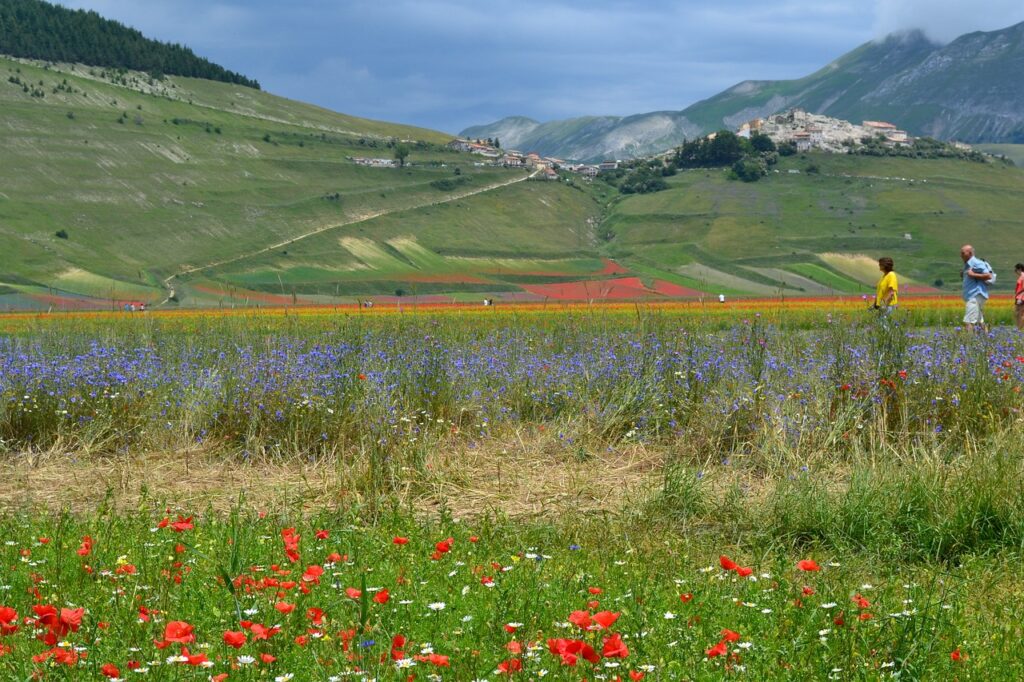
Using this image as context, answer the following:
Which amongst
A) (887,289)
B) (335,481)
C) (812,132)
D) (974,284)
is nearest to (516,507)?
(335,481)

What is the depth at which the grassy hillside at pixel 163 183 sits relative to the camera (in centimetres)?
8838

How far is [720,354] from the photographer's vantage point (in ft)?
33.0

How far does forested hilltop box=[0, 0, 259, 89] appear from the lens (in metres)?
166

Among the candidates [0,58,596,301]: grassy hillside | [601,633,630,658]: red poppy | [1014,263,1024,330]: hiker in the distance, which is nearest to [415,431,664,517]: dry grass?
[601,633,630,658]: red poppy

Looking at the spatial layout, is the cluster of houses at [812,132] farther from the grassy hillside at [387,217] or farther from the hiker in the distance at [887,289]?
the hiker in the distance at [887,289]

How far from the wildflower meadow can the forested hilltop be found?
179 metres

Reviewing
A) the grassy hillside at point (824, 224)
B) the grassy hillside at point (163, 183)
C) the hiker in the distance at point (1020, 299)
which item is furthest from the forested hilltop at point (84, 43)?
the hiker in the distance at point (1020, 299)

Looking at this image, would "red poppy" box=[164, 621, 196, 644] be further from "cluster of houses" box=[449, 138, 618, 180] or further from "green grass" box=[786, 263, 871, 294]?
"cluster of houses" box=[449, 138, 618, 180]

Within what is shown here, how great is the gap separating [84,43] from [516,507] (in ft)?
635

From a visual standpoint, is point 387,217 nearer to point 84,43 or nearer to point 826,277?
point 826,277

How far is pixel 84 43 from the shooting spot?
175000 mm

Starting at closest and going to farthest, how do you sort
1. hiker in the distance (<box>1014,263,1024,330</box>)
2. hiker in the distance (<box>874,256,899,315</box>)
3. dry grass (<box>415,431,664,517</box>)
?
1. dry grass (<box>415,431,664,517</box>)
2. hiker in the distance (<box>874,256,899,315</box>)
3. hiker in the distance (<box>1014,263,1024,330</box>)

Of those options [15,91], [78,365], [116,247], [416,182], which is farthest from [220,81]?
[78,365]

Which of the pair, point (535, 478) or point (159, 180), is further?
point (159, 180)
